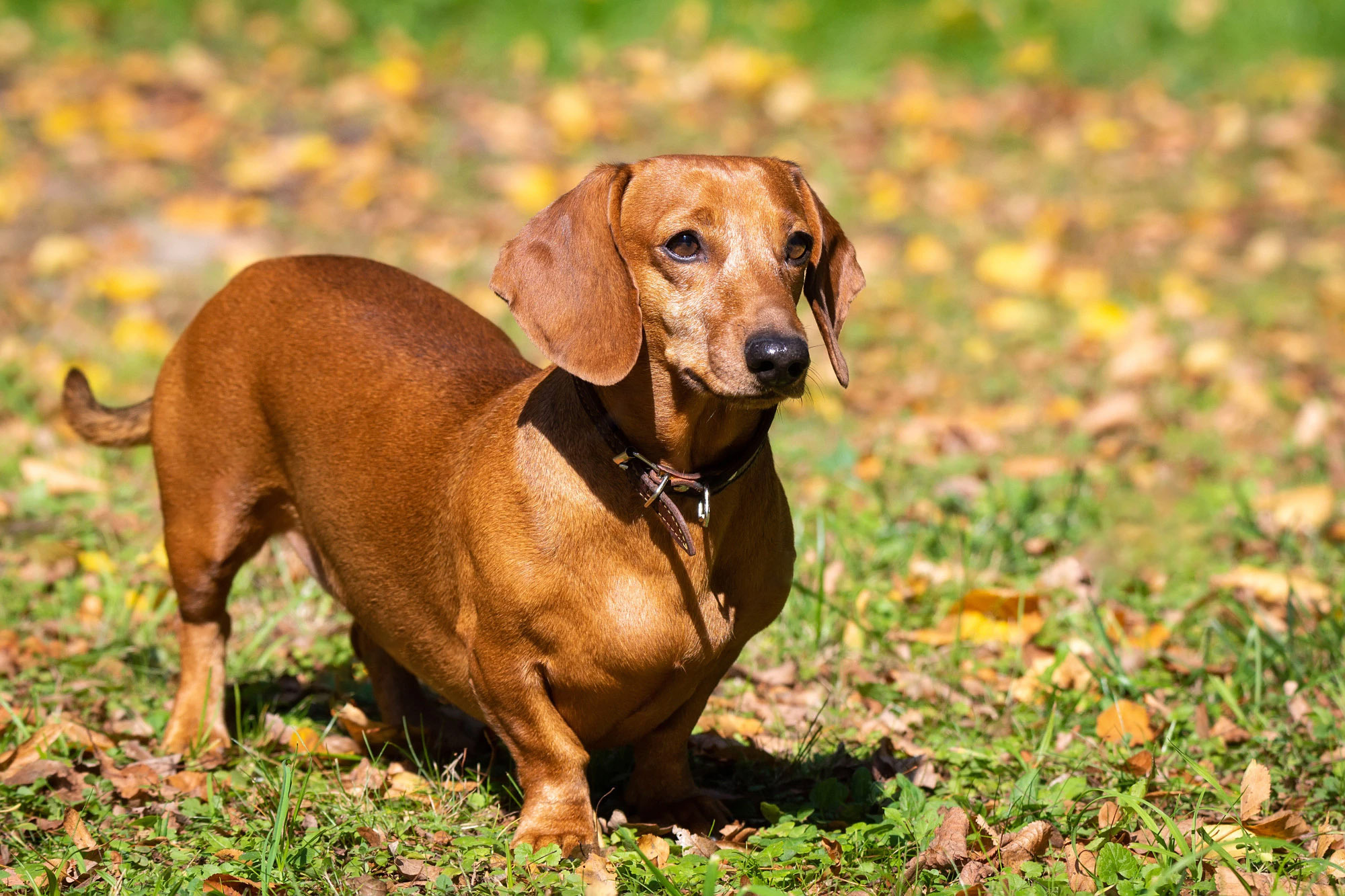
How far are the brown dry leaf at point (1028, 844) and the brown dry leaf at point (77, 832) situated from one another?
70.0 inches

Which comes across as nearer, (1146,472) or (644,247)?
(644,247)

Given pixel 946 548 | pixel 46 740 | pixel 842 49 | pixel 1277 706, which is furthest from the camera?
pixel 842 49

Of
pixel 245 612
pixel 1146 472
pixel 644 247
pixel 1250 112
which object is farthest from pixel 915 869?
pixel 1250 112

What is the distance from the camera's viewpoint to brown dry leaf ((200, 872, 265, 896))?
8.75 feet

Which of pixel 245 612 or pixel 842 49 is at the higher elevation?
pixel 842 49

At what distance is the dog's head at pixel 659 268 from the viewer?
266 cm

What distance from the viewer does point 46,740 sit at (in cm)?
323

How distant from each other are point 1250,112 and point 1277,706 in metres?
6.07

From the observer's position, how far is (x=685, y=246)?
276 centimetres

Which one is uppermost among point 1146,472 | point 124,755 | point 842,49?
point 842,49

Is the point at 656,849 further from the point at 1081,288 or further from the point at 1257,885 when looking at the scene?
the point at 1081,288

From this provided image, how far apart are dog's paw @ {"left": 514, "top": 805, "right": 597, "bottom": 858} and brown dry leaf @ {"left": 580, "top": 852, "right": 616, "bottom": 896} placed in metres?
0.04

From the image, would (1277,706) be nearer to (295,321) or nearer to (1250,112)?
(295,321)

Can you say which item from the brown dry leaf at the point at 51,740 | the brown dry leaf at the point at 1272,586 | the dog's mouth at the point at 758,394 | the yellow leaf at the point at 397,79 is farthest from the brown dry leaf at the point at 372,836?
the yellow leaf at the point at 397,79
